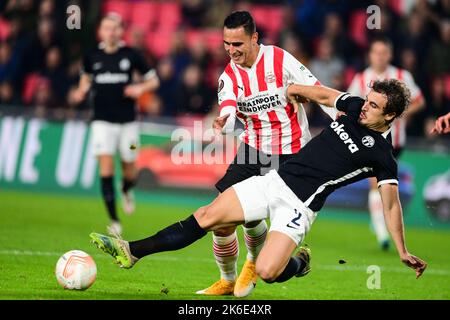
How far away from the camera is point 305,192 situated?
7359mm

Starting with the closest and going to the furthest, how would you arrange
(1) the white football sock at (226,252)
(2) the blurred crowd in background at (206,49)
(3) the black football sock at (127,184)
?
(1) the white football sock at (226,252), (3) the black football sock at (127,184), (2) the blurred crowd in background at (206,49)

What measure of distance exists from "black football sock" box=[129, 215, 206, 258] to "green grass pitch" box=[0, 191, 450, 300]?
449mm

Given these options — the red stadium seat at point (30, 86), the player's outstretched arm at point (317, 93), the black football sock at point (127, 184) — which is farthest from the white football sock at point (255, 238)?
the red stadium seat at point (30, 86)

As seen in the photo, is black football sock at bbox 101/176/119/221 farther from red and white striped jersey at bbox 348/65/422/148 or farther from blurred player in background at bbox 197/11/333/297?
blurred player in background at bbox 197/11/333/297

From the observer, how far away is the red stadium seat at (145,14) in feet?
61.4

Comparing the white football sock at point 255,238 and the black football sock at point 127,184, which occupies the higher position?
the white football sock at point 255,238

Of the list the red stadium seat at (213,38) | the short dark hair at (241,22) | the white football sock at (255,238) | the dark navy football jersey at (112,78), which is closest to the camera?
the short dark hair at (241,22)

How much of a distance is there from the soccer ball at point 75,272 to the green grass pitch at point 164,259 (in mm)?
80

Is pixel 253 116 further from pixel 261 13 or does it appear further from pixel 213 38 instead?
pixel 261 13

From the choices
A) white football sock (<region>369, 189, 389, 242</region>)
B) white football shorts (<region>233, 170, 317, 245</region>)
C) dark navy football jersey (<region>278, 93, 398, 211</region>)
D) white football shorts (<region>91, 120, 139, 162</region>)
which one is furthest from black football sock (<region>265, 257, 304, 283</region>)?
white football shorts (<region>91, 120, 139, 162</region>)

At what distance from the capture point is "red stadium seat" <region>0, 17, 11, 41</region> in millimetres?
17859

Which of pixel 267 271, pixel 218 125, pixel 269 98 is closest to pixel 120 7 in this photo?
pixel 269 98

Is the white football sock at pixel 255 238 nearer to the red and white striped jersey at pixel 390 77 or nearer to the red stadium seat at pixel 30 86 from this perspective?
the red and white striped jersey at pixel 390 77
